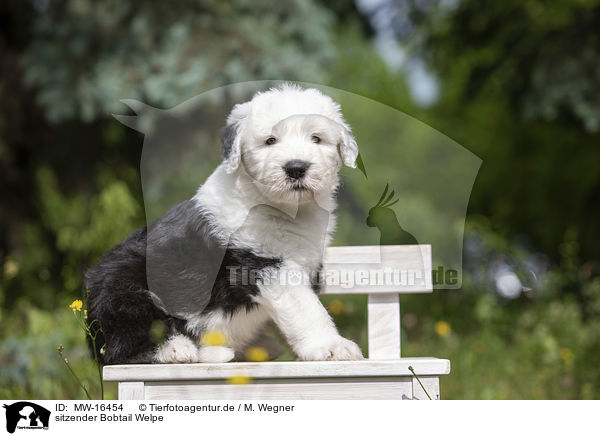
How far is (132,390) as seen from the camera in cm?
221

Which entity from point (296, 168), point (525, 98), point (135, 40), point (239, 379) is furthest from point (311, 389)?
point (525, 98)

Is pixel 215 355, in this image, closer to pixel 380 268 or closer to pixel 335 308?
pixel 335 308

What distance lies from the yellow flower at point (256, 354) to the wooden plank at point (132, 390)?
0.47 metres

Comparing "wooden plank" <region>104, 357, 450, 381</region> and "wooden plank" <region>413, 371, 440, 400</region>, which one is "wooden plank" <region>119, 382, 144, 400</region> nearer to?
"wooden plank" <region>104, 357, 450, 381</region>

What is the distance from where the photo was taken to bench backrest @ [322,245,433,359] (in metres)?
2.38

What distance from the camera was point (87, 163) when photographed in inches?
258

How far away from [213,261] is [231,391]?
0.48 metres

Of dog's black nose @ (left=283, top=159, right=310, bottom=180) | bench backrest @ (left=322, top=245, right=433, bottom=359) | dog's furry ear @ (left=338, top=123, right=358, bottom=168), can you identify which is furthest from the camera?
bench backrest @ (left=322, top=245, right=433, bottom=359)

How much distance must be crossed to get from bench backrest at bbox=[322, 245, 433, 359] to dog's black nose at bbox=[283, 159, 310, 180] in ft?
1.70

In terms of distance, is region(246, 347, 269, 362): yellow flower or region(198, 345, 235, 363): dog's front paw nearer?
region(198, 345, 235, 363): dog's front paw

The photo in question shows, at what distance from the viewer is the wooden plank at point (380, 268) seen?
2377 millimetres

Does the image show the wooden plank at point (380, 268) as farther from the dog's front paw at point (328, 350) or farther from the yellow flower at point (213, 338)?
the yellow flower at point (213, 338)

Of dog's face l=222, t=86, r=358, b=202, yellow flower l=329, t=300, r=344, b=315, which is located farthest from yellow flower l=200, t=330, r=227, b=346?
dog's face l=222, t=86, r=358, b=202
